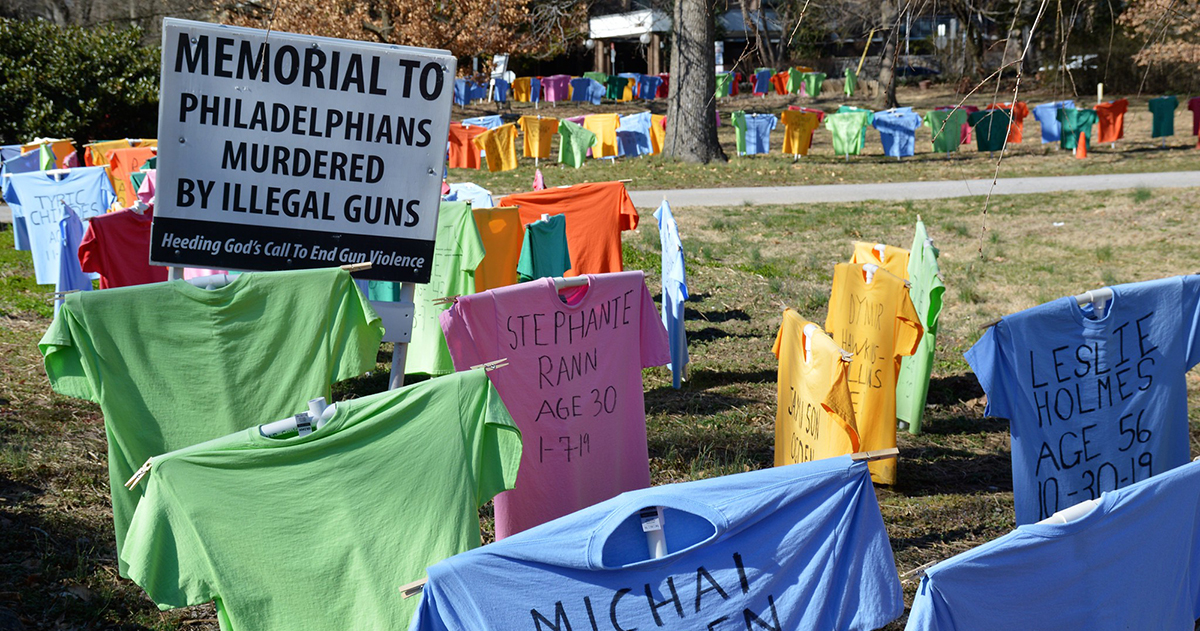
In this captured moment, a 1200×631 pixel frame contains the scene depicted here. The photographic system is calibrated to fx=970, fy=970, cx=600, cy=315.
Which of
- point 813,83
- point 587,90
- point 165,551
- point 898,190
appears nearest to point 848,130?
point 898,190

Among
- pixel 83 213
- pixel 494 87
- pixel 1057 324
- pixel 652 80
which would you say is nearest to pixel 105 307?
pixel 1057 324

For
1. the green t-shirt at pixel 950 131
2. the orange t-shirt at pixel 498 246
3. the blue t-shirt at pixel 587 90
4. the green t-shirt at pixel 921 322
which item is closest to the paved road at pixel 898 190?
the green t-shirt at pixel 950 131

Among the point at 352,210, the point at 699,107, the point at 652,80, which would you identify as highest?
the point at 652,80

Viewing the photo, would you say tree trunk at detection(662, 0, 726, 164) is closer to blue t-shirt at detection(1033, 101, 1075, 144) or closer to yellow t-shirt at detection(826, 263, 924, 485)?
blue t-shirt at detection(1033, 101, 1075, 144)

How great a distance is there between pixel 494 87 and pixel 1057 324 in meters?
34.6

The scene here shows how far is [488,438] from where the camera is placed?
319 centimetres

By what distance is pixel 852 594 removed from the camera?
2.78 metres

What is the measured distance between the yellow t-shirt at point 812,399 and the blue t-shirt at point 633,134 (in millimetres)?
18139

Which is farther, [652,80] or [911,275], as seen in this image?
[652,80]

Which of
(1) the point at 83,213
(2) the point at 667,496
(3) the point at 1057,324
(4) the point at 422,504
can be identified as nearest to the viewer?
(2) the point at 667,496

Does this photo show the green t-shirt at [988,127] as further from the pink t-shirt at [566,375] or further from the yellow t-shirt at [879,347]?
the pink t-shirt at [566,375]

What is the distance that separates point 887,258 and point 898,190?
12165 millimetres

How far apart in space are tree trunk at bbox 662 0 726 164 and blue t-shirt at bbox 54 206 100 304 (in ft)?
41.1

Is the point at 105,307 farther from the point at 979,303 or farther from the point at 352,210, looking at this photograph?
the point at 979,303
